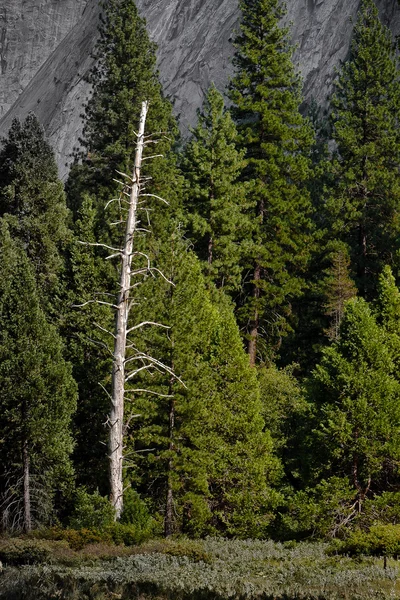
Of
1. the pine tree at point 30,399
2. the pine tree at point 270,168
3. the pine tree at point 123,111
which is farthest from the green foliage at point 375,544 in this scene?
the pine tree at point 123,111

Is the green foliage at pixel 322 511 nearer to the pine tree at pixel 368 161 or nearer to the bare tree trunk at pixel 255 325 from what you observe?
the bare tree trunk at pixel 255 325

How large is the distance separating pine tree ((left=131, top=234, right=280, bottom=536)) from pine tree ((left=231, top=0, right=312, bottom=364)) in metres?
12.2

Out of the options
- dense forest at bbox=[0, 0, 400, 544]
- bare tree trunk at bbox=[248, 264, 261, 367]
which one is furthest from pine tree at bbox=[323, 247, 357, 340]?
bare tree trunk at bbox=[248, 264, 261, 367]

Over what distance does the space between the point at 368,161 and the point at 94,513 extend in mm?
32017

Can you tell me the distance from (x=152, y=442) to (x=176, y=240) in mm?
7004

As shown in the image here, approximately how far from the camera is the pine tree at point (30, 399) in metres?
23.8

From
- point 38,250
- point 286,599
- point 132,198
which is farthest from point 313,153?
point 286,599

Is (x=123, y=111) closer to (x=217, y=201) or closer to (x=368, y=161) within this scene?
(x=217, y=201)

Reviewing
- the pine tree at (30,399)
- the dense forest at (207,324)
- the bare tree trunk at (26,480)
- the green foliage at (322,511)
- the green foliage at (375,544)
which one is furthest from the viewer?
the bare tree trunk at (26,480)

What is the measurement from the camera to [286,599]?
9703 mm

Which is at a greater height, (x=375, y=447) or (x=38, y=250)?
(x=38, y=250)

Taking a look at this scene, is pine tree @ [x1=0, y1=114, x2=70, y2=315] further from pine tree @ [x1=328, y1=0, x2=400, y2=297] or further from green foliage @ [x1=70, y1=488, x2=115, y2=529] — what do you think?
green foliage @ [x1=70, y1=488, x2=115, y2=529]

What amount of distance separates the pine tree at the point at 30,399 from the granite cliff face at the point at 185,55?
47.4m

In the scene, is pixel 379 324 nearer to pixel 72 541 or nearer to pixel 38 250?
pixel 72 541
